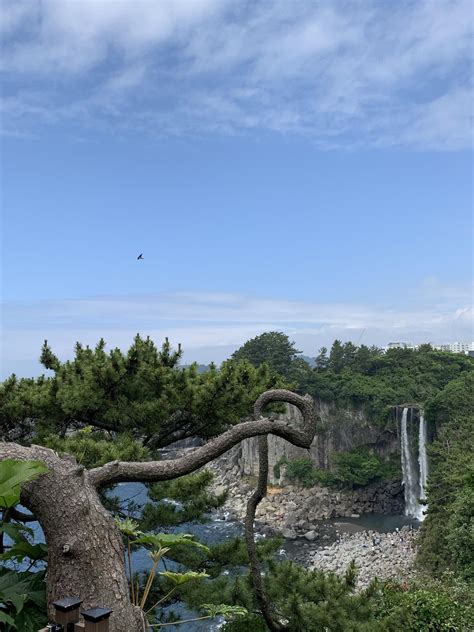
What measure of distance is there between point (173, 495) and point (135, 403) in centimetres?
110

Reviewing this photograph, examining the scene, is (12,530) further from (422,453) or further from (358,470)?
(422,453)

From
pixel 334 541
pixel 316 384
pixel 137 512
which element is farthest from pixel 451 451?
pixel 137 512

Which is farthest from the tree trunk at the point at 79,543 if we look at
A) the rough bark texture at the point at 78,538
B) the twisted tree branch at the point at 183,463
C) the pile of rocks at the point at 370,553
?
the pile of rocks at the point at 370,553

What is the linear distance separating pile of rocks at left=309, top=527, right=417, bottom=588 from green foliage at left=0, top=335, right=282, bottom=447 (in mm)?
14757

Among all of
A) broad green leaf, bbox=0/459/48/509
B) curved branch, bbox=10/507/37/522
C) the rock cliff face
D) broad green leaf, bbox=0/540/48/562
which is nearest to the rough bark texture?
broad green leaf, bbox=0/540/48/562

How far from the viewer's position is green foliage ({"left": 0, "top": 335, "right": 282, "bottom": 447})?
5730 millimetres

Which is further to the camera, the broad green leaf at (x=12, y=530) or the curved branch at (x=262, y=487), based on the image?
the curved branch at (x=262, y=487)

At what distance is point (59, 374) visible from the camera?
600 cm

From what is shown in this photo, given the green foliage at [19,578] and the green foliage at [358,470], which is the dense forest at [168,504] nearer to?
the green foliage at [19,578]

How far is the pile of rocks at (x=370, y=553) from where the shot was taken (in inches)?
747

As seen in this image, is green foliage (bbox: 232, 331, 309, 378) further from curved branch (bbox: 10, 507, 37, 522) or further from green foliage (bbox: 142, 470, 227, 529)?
curved branch (bbox: 10, 507, 37, 522)

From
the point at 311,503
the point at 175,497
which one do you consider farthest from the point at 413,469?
the point at 175,497

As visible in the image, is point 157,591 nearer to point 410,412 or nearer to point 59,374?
point 59,374

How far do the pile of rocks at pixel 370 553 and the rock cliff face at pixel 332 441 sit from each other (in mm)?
7249
